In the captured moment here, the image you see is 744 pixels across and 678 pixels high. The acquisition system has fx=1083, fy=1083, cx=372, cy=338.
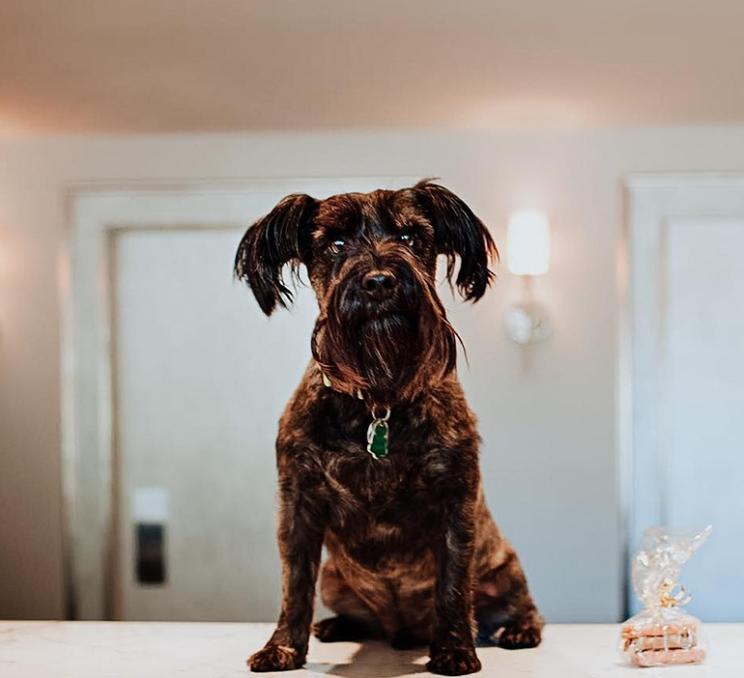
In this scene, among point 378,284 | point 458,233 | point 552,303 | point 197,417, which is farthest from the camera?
point 197,417

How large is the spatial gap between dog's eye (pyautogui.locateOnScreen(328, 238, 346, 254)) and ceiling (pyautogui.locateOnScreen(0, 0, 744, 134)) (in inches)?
60.9

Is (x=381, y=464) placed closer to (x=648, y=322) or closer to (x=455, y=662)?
(x=455, y=662)

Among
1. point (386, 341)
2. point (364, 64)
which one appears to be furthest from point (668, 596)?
point (364, 64)

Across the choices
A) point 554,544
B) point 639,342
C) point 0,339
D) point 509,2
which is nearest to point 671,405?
point 639,342

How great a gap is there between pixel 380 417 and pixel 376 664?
361 millimetres

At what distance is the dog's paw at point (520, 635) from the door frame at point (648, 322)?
2.71 meters

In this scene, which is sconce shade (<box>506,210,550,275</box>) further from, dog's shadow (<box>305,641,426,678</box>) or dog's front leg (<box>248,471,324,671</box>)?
dog's front leg (<box>248,471,324,671</box>)

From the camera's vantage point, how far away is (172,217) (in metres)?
4.24

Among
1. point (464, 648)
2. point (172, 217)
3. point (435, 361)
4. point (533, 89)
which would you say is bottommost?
point (464, 648)

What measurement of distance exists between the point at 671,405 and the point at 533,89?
1.38 metres

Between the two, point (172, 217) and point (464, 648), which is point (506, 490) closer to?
point (172, 217)

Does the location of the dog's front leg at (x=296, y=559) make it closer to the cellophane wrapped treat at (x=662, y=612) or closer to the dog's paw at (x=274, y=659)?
the dog's paw at (x=274, y=659)

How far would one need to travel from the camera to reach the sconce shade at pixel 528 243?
4004 mm

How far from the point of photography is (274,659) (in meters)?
1.40
